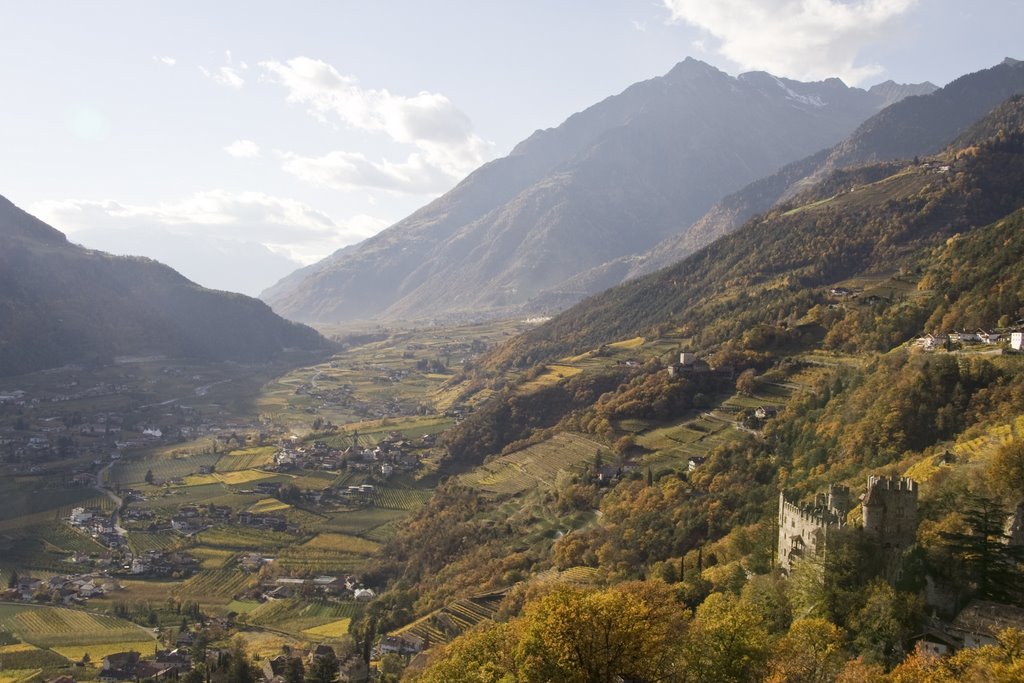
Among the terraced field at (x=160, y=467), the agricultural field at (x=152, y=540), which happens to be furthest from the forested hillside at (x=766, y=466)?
the terraced field at (x=160, y=467)

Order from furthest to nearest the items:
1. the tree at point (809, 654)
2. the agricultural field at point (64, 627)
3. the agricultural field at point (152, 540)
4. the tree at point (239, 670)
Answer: the agricultural field at point (152, 540) → the agricultural field at point (64, 627) → the tree at point (239, 670) → the tree at point (809, 654)

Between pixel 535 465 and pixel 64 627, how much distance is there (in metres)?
46.6

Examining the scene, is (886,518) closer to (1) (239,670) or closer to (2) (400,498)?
(1) (239,670)

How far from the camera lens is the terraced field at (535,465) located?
8294cm

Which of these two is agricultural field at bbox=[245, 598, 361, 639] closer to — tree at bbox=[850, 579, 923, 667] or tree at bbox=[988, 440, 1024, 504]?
tree at bbox=[850, 579, 923, 667]

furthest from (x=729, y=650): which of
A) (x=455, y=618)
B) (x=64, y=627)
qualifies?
(x=64, y=627)

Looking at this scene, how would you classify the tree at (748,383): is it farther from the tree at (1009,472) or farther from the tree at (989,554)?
the tree at (989,554)

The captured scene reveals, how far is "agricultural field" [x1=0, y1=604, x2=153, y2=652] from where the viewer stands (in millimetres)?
61406

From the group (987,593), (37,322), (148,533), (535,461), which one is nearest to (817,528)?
(987,593)

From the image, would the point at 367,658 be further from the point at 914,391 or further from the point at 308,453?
the point at 308,453

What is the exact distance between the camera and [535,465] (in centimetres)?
8788

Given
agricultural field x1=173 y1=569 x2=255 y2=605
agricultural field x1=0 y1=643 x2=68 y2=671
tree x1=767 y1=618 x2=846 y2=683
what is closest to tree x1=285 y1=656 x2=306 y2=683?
agricultural field x1=0 y1=643 x2=68 y2=671

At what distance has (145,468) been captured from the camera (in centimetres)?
11606

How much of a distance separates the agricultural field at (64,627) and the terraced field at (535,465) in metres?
37.0
